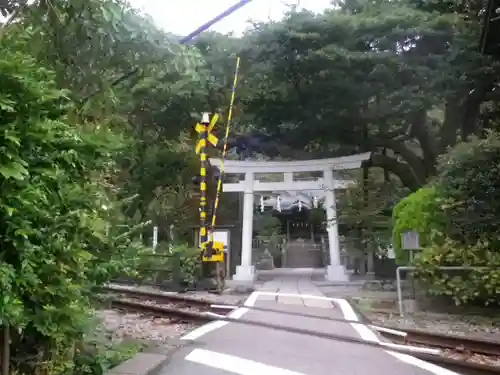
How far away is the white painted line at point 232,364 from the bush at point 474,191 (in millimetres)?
5997

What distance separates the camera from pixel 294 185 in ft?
53.7

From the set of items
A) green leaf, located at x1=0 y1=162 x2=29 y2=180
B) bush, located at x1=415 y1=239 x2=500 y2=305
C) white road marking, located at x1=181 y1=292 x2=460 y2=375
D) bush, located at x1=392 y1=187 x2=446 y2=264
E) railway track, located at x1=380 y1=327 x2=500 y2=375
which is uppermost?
bush, located at x1=392 y1=187 x2=446 y2=264

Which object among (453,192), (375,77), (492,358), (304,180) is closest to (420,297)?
(453,192)

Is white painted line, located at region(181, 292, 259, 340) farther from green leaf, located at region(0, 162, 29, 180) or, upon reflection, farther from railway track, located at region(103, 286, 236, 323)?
green leaf, located at region(0, 162, 29, 180)

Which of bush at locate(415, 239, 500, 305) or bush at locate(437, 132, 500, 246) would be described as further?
bush at locate(437, 132, 500, 246)

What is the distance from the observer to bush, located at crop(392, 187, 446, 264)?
9703 millimetres

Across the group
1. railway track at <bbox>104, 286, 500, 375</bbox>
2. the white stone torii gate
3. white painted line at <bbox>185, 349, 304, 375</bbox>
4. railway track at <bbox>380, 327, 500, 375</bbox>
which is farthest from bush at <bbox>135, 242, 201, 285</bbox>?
white painted line at <bbox>185, 349, 304, 375</bbox>

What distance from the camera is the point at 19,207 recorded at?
278 cm

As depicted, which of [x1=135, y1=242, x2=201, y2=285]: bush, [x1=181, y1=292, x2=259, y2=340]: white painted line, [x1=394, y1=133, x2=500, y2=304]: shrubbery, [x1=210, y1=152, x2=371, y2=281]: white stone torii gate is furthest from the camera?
[x1=210, y1=152, x2=371, y2=281]: white stone torii gate

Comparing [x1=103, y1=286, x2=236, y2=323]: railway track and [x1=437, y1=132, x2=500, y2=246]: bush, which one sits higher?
[x1=437, y1=132, x2=500, y2=246]: bush

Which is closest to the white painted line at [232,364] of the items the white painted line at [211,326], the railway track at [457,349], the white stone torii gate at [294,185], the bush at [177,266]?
the white painted line at [211,326]

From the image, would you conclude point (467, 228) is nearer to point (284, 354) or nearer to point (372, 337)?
→ point (372, 337)

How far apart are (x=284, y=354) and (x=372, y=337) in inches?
57.7

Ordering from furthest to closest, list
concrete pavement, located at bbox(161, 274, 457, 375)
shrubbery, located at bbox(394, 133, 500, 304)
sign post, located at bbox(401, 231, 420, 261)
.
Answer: sign post, located at bbox(401, 231, 420, 261) < shrubbery, located at bbox(394, 133, 500, 304) < concrete pavement, located at bbox(161, 274, 457, 375)
